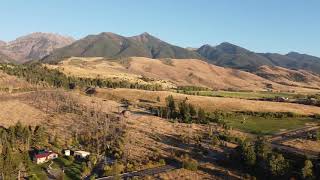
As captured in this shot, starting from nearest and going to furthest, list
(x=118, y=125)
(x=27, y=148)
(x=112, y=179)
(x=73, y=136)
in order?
(x=112, y=179)
(x=27, y=148)
(x=73, y=136)
(x=118, y=125)

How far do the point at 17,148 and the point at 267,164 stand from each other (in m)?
55.4

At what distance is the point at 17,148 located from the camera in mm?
102688

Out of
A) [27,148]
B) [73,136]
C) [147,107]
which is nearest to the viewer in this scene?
[27,148]

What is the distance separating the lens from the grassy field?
136m

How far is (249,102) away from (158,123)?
232 feet

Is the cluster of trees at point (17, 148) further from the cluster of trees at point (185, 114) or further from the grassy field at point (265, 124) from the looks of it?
the grassy field at point (265, 124)

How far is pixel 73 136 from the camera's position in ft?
391

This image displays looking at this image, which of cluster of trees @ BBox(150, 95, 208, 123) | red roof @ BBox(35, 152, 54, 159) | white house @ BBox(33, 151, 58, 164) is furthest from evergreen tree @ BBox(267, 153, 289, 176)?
cluster of trees @ BBox(150, 95, 208, 123)

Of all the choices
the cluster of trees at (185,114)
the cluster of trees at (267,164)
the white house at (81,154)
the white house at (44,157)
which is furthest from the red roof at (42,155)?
the cluster of trees at (185,114)

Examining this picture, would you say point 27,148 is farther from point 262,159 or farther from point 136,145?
point 262,159

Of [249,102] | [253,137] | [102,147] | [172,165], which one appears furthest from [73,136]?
[249,102]

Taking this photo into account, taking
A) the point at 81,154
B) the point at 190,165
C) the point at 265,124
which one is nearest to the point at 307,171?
the point at 190,165

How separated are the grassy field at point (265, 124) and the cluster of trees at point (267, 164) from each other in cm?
3799

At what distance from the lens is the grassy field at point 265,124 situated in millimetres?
135725
